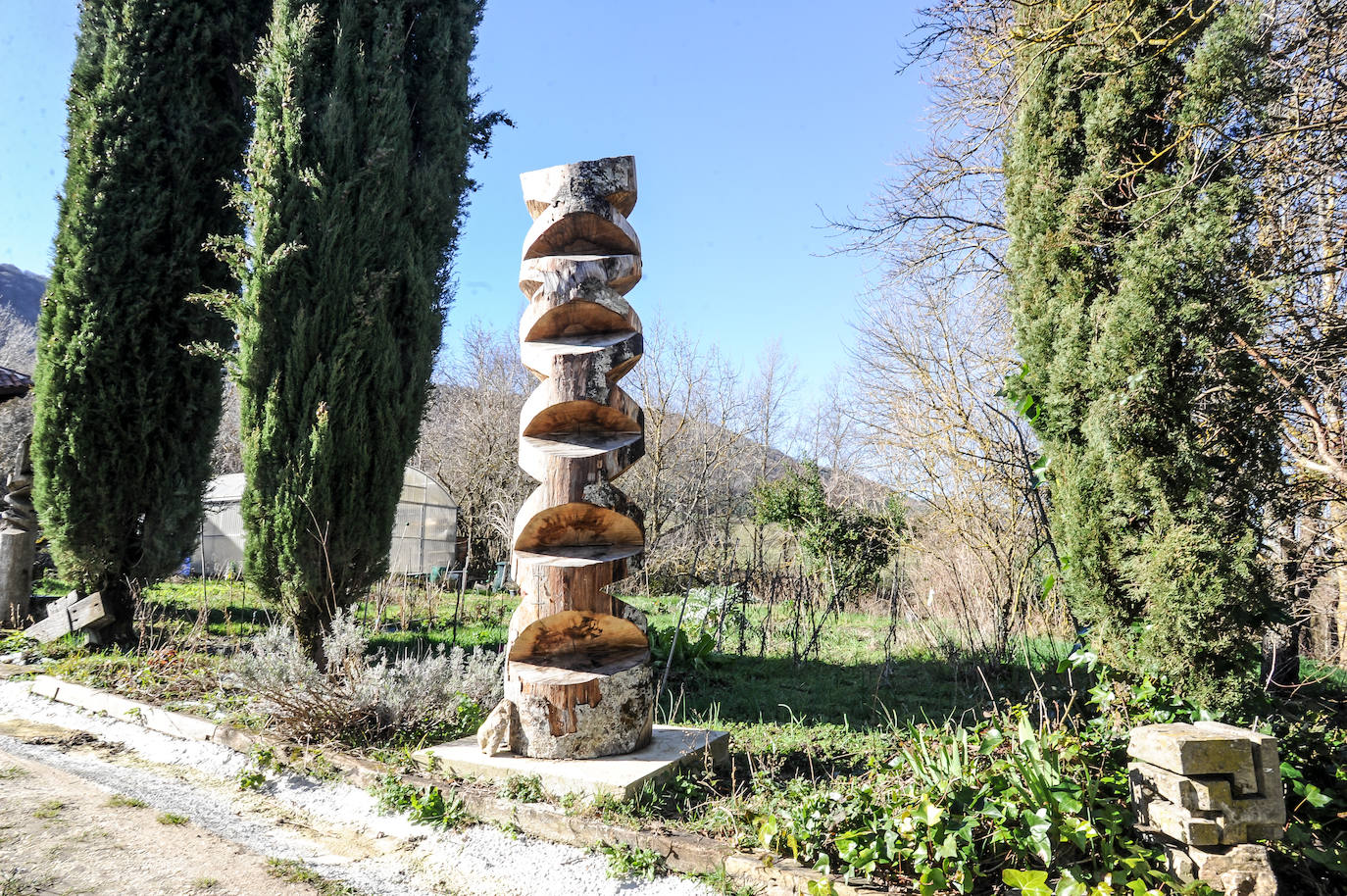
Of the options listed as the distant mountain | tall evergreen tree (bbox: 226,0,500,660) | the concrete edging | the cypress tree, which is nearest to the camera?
the concrete edging

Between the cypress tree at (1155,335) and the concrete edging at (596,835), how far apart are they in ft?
6.97

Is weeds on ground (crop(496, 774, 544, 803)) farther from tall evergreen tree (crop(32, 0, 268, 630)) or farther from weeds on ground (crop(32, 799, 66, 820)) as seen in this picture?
tall evergreen tree (crop(32, 0, 268, 630))

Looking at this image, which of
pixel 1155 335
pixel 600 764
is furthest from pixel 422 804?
pixel 1155 335

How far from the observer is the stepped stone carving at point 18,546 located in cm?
714

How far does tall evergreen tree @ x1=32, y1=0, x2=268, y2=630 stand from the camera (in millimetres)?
6543

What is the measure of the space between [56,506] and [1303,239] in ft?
30.4

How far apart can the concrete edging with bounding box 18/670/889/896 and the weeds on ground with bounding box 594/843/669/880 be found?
20 mm

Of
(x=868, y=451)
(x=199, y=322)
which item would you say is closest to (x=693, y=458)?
(x=868, y=451)

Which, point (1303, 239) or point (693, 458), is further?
point (693, 458)

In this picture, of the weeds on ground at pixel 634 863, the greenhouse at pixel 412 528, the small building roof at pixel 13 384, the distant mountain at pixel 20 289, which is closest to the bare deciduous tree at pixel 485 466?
the greenhouse at pixel 412 528

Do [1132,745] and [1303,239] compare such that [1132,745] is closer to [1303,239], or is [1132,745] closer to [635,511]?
[635,511]

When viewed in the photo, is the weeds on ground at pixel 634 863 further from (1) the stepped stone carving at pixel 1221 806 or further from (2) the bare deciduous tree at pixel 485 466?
(2) the bare deciduous tree at pixel 485 466

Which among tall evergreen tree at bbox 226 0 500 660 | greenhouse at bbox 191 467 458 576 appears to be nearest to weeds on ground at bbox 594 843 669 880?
tall evergreen tree at bbox 226 0 500 660

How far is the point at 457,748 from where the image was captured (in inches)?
146
